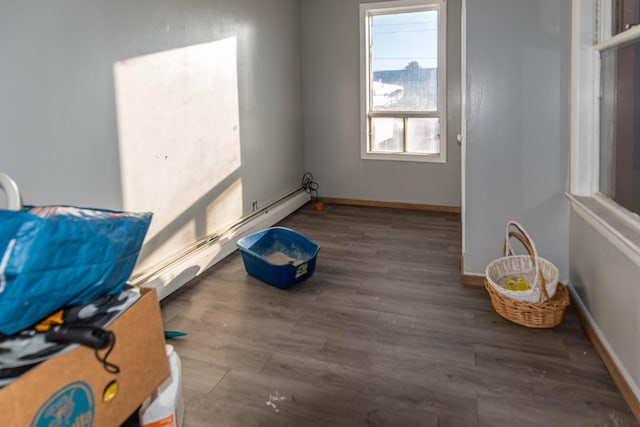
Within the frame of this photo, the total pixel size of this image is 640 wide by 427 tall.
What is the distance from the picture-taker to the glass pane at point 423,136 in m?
5.13

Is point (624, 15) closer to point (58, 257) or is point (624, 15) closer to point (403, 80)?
point (58, 257)

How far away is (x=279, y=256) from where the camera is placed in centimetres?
365

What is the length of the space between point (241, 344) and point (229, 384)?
362mm

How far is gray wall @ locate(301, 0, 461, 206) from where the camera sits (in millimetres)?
5160

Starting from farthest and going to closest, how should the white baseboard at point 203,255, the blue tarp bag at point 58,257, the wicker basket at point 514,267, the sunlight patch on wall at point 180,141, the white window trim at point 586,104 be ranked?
1. the white baseboard at point 203,255
2. the sunlight patch on wall at point 180,141
3. the wicker basket at point 514,267
4. the white window trim at point 586,104
5. the blue tarp bag at point 58,257

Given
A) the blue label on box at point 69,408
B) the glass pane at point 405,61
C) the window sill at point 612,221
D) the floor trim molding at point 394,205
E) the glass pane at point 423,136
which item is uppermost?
the glass pane at point 405,61

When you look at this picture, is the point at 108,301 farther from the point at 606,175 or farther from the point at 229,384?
the point at 606,175

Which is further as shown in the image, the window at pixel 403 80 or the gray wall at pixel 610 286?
the window at pixel 403 80

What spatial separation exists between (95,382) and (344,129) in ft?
15.0

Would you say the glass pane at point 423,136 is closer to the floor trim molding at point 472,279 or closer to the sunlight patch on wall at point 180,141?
the sunlight patch on wall at point 180,141

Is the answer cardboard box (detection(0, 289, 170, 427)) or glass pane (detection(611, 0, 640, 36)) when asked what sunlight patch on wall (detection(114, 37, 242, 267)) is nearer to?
cardboard box (detection(0, 289, 170, 427))

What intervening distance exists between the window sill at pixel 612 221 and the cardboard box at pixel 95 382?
1.72m

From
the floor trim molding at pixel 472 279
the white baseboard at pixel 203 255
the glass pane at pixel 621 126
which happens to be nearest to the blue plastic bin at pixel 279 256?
the white baseboard at pixel 203 255

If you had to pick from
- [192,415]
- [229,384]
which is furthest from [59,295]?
[229,384]
